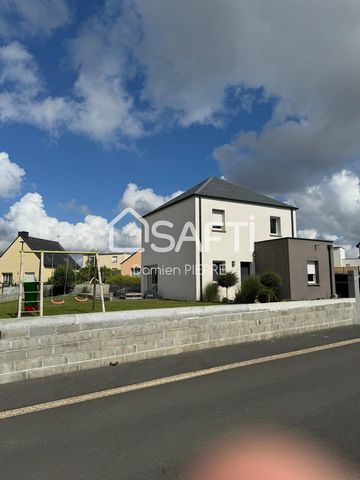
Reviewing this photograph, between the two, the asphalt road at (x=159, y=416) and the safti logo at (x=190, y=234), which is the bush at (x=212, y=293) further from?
the asphalt road at (x=159, y=416)

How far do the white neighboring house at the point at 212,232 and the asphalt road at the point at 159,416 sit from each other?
46.7 feet

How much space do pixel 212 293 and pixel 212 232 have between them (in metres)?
3.62

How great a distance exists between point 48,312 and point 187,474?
11.3 metres

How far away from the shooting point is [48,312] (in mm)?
13312

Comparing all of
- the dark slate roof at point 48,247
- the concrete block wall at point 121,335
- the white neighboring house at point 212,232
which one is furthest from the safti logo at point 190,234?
the dark slate roof at point 48,247

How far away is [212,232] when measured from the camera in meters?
21.7

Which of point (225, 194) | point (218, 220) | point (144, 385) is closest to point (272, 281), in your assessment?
point (218, 220)

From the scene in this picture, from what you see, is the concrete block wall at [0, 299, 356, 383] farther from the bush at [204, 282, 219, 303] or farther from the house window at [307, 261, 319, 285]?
the house window at [307, 261, 319, 285]

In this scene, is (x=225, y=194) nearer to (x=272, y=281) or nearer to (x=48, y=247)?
(x=272, y=281)

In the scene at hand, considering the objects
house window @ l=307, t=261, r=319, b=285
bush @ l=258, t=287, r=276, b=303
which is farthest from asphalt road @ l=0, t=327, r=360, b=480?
house window @ l=307, t=261, r=319, b=285

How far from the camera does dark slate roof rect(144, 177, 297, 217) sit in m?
22.4

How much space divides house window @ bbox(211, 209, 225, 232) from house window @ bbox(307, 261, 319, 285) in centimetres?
540

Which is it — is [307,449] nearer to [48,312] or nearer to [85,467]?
[85,467]

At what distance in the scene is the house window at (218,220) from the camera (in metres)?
22.0
